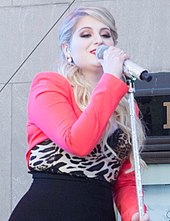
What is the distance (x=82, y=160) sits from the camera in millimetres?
2320

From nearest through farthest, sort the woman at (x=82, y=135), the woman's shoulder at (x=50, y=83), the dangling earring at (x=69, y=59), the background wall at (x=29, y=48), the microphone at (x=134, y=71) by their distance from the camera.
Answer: the microphone at (x=134, y=71) → the woman at (x=82, y=135) → the woman's shoulder at (x=50, y=83) → the dangling earring at (x=69, y=59) → the background wall at (x=29, y=48)

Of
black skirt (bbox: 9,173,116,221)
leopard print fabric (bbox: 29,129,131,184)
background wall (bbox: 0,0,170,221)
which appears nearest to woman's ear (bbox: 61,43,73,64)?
leopard print fabric (bbox: 29,129,131,184)

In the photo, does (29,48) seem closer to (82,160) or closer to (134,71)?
(82,160)

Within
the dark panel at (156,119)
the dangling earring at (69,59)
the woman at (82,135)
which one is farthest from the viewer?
the dark panel at (156,119)

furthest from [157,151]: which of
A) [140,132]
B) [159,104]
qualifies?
[140,132]

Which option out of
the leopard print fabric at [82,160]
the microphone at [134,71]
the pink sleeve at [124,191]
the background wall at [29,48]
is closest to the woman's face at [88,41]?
the microphone at [134,71]

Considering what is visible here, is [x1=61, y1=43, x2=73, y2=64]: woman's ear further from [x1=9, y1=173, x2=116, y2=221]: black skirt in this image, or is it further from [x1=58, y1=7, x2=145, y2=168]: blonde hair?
[x1=9, y1=173, x2=116, y2=221]: black skirt

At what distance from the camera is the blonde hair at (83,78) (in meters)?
2.38

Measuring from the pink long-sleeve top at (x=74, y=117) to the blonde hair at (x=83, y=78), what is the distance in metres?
0.03

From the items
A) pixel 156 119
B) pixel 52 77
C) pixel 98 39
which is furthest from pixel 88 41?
pixel 156 119

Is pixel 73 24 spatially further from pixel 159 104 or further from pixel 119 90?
pixel 159 104

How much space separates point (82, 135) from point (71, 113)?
0.13 metres

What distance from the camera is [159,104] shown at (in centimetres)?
404

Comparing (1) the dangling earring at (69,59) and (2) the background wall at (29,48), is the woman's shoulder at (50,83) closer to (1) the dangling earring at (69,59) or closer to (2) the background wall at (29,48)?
(1) the dangling earring at (69,59)
